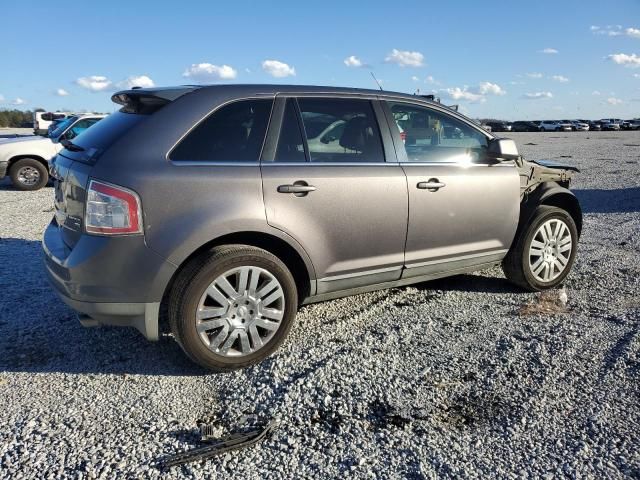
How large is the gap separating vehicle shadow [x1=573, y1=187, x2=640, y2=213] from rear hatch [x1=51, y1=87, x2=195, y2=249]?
25.6ft

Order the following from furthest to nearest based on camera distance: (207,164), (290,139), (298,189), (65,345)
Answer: (65,345)
(290,139)
(298,189)
(207,164)

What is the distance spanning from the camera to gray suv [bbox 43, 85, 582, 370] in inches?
120

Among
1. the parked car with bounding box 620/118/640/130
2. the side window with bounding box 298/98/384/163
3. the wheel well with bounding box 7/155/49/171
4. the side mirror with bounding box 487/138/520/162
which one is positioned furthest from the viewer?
the parked car with bounding box 620/118/640/130

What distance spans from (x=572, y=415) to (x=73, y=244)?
120 inches

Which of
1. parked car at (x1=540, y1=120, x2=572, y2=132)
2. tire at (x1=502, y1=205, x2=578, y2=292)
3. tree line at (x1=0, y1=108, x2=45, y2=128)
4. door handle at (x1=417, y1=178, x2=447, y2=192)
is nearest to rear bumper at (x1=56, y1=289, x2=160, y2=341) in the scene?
door handle at (x1=417, y1=178, x2=447, y2=192)

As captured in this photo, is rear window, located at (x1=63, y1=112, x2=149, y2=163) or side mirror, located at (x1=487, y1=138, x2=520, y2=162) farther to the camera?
side mirror, located at (x1=487, y1=138, x2=520, y2=162)

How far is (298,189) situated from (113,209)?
1.15m

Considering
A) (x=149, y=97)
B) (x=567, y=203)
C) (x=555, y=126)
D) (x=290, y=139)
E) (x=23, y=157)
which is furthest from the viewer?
(x=555, y=126)

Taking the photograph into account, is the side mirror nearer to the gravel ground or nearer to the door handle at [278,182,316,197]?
the gravel ground

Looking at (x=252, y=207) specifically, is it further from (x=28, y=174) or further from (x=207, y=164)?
(x=28, y=174)

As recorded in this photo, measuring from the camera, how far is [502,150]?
14.3 feet

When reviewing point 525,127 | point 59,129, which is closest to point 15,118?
point 59,129

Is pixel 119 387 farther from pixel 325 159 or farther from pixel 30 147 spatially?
pixel 30 147

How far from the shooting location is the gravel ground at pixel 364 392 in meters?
2.51
